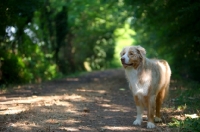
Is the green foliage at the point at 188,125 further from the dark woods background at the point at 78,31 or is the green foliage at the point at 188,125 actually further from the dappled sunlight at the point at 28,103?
the dark woods background at the point at 78,31

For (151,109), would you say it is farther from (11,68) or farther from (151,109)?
(11,68)

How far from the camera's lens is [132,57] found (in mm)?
6598

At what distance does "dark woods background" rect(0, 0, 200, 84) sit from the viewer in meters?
12.3

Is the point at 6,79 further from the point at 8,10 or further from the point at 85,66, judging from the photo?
the point at 85,66

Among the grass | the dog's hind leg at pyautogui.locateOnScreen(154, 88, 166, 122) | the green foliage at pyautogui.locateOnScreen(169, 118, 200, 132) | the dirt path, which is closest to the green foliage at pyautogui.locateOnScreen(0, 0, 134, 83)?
the dirt path

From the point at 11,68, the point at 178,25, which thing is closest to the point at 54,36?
the point at 11,68

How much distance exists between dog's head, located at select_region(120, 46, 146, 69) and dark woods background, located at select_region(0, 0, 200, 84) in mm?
4533

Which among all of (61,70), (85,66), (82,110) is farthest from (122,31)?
(82,110)

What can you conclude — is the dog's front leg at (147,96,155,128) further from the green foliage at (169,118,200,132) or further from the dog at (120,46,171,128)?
the green foliage at (169,118,200,132)

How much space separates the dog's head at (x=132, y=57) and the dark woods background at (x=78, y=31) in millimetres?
4533

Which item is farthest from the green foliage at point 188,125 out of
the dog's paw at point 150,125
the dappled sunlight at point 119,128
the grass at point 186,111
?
the dappled sunlight at point 119,128

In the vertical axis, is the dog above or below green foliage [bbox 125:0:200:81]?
below

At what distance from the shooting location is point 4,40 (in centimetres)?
1603

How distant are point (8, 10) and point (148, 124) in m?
7.49
